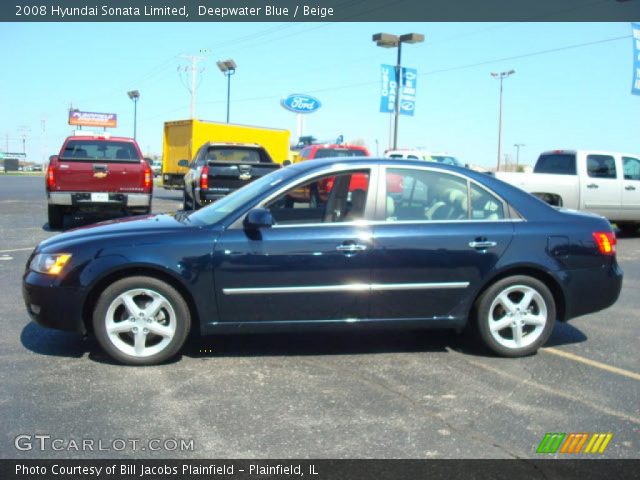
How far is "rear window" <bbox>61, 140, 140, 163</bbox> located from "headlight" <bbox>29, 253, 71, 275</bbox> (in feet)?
25.9

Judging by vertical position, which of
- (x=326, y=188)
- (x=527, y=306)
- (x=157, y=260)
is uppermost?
(x=326, y=188)

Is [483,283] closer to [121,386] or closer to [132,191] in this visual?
[121,386]

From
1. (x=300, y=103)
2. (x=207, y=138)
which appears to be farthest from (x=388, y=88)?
(x=300, y=103)

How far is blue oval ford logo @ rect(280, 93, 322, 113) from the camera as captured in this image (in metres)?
34.3

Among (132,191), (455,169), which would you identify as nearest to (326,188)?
(455,169)

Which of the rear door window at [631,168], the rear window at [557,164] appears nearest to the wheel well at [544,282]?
the rear window at [557,164]

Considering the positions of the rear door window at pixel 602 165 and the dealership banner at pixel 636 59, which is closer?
the rear door window at pixel 602 165

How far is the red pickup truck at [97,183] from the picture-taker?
1176cm

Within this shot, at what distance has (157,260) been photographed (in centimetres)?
446

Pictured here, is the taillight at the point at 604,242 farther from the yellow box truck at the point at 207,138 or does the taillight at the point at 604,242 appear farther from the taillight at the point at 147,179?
the yellow box truck at the point at 207,138

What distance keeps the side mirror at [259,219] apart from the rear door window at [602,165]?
10594 millimetres

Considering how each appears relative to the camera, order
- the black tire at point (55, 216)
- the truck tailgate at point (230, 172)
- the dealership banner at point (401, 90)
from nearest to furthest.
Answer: the truck tailgate at point (230, 172), the black tire at point (55, 216), the dealership banner at point (401, 90)

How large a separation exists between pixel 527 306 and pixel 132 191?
8895mm

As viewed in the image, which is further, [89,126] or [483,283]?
[89,126]
